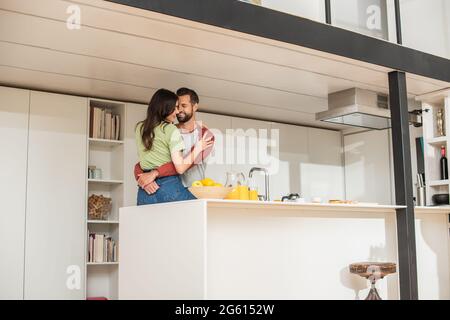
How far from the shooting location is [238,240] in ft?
11.1

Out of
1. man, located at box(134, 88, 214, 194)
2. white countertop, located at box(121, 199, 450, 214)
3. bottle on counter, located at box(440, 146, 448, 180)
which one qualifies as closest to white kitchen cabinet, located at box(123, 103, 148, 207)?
man, located at box(134, 88, 214, 194)

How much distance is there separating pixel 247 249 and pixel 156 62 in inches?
60.0

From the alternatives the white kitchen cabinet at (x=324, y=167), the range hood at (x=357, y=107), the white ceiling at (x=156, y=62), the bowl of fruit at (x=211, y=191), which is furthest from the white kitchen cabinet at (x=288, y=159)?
the bowl of fruit at (x=211, y=191)

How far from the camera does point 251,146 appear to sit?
→ 6184 mm

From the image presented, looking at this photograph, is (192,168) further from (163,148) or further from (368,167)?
(368,167)

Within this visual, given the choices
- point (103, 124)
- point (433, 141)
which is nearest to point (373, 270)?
point (433, 141)

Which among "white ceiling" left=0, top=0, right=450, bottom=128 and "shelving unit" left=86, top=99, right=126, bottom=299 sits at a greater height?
"white ceiling" left=0, top=0, right=450, bottom=128

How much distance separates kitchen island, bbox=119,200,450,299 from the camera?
3.19m

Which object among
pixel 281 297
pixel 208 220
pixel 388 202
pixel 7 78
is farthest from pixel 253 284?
pixel 388 202

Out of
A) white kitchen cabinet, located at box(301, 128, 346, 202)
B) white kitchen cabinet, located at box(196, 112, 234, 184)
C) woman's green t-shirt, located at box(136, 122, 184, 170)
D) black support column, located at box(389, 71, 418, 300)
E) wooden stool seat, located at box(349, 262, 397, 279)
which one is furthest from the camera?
white kitchen cabinet, located at box(301, 128, 346, 202)

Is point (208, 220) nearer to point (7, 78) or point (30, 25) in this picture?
point (30, 25)

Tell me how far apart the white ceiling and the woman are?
0.38m

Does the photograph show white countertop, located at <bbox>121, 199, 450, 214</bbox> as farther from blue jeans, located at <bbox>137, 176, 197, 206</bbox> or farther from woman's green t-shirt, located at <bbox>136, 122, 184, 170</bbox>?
woman's green t-shirt, located at <bbox>136, 122, 184, 170</bbox>
